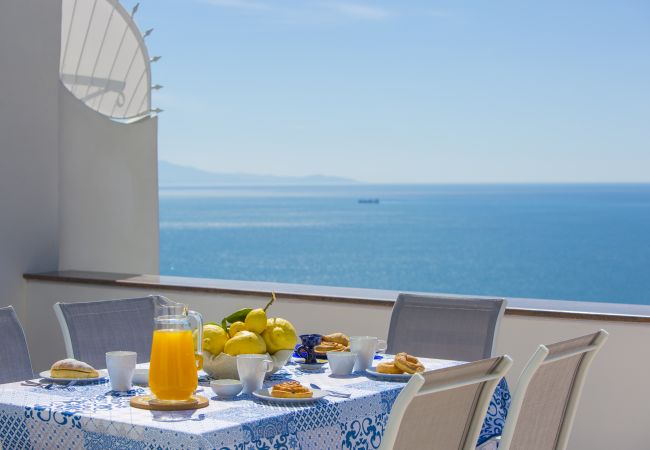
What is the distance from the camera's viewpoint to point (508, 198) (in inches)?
2928

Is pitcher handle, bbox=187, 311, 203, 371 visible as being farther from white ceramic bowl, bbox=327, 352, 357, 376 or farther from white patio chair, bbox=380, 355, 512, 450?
white patio chair, bbox=380, 355, 512, 450

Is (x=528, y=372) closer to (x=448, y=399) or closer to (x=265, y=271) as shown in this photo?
(x=448, y=399)

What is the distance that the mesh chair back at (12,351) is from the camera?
256 centimetres

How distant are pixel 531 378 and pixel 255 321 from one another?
26.7 inches

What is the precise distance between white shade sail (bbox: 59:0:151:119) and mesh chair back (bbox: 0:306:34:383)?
2.93 meters

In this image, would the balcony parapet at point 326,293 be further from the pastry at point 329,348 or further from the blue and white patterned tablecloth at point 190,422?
the blue and white patterned tablecloth at point 190,422

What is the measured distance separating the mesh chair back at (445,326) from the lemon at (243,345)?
88 centimetres

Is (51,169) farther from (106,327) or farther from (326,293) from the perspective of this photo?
(106,327)

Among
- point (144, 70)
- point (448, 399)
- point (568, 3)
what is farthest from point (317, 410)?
point (568, 3)

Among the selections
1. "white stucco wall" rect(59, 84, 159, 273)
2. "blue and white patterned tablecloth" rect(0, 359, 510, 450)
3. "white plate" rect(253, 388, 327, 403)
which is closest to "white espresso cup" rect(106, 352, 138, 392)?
"blue and white patterned tablecloth" rect(0, 359, 510, 450)

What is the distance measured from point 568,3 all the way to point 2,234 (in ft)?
148

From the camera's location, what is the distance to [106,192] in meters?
5.21

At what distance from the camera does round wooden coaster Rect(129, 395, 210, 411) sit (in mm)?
1975

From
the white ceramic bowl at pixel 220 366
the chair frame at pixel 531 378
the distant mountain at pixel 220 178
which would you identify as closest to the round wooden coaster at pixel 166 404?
the white ceramic bowl at pixel 220 366
